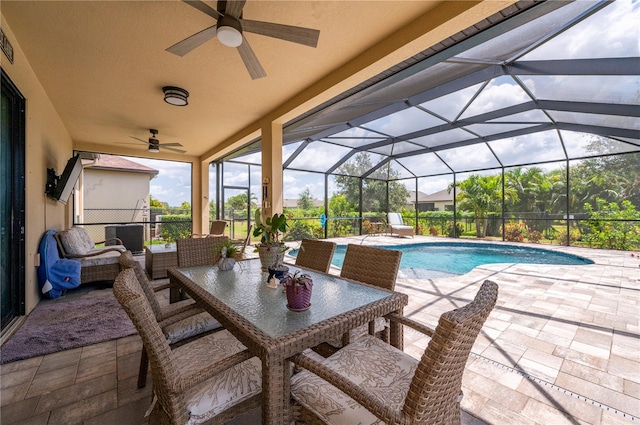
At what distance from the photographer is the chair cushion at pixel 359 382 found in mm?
1079

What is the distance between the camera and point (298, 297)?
1.38 meters

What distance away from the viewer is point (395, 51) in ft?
8.47

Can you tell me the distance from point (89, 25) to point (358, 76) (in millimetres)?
2581

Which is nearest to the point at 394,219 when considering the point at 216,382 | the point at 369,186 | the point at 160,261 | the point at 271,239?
the point at 369,186

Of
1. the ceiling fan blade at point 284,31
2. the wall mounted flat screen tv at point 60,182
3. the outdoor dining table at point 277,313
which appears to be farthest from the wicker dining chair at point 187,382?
the wall mounted flat screen tv at point 60,182

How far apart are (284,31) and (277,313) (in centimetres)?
198

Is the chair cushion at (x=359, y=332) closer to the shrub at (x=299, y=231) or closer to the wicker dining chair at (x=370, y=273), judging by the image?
the wicker dining chair at (x=370, y=273)

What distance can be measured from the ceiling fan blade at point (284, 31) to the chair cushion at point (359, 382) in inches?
84.0

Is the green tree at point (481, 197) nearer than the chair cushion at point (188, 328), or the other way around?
the chair cushion at point (188, 328)

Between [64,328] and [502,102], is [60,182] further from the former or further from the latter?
[502,102]

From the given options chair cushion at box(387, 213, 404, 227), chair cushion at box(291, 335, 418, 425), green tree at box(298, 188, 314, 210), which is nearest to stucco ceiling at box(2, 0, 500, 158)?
chair cushion at box(291, 335, 418, 425)

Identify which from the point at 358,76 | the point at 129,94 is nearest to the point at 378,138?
the point at 358,76

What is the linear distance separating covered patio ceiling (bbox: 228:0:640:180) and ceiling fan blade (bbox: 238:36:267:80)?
1.68 m

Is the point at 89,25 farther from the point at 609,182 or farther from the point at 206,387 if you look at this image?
the point at 609,182
